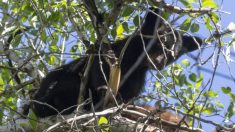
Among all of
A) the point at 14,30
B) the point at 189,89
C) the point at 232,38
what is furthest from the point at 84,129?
the point at 14,30

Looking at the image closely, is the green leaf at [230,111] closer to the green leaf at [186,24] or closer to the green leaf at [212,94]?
the green leaf at [212,94]

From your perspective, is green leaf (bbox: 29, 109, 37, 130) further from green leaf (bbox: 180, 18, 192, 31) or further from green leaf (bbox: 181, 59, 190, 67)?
green leaf (bbox: 181, 59, 190, 67)

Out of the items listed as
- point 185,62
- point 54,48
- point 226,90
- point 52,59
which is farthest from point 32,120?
point 185,62

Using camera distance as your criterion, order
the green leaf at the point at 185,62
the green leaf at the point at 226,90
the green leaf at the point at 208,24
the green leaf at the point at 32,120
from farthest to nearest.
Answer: the green leaf at the point at 185,62 < the green leaf at the point at 208,24 < the green leaf at the point at 226,90 < the green leaf at the point at 32,120

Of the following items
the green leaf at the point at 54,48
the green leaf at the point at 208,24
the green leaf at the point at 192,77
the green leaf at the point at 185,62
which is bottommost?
the green leaf at the point at 192,77

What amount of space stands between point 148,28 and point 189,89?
1066mm

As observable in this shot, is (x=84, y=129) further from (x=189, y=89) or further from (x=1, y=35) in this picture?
(x=1, y=35)

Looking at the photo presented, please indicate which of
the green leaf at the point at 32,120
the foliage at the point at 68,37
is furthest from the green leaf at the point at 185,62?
the green leaf at the point at 32,120

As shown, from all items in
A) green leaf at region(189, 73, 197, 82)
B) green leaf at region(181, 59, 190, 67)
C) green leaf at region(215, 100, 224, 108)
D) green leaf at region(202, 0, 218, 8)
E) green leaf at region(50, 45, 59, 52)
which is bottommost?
green leaf at region(215, 100, 224, 108)

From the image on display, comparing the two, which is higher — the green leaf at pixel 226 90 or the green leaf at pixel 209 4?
the green leaf at pixel 209 4

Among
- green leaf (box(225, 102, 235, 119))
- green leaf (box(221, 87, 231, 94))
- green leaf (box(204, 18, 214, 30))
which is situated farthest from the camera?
green leaf (box(204, 18, 214, 30))

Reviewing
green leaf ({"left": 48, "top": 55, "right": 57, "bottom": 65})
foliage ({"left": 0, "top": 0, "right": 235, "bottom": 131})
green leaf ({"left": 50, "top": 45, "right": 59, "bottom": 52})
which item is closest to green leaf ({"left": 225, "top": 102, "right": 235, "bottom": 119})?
foliage ({"left": 0, "top": 0, "right": 235, "bottom": 131})

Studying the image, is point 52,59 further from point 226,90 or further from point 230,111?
point 230,111

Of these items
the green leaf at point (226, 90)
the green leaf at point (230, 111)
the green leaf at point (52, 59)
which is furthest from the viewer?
the green leaf at point (52, 59)
